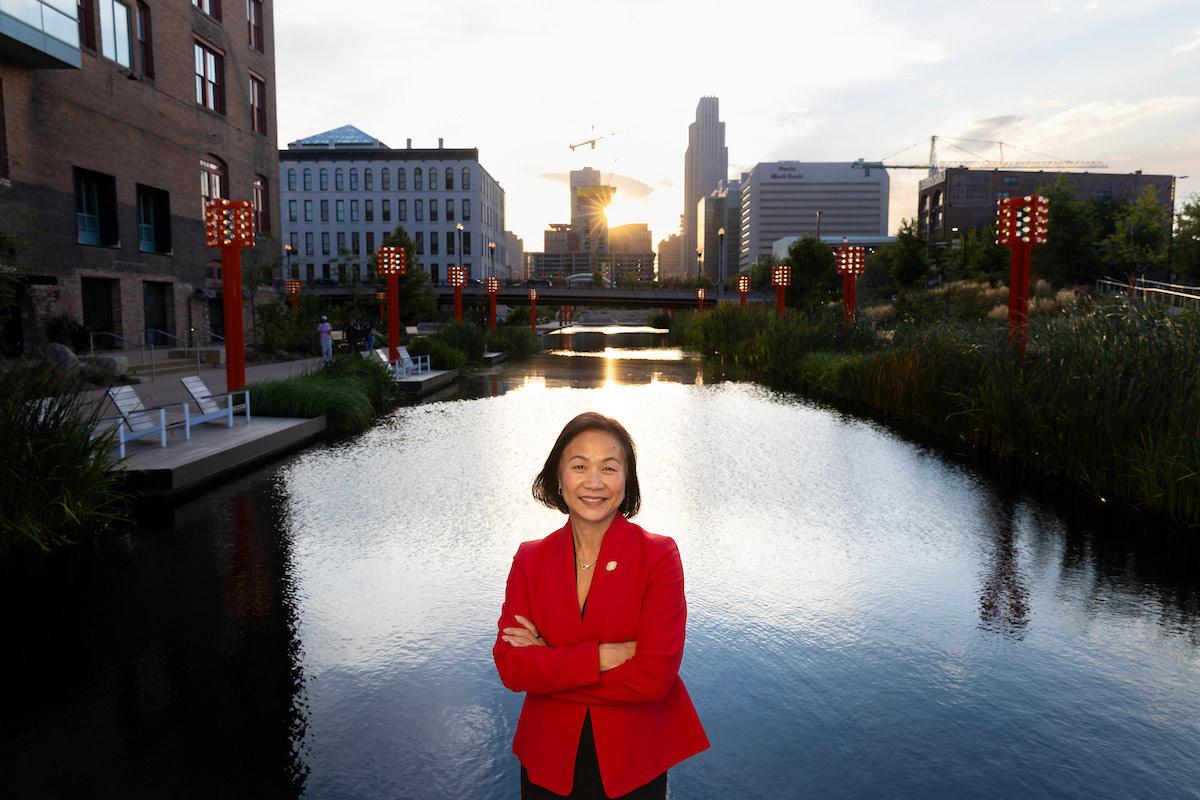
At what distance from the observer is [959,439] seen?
41.2 feet

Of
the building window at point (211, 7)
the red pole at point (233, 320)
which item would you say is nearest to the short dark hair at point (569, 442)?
the red pole at point (233, 320)

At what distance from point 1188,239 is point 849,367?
49.5 m

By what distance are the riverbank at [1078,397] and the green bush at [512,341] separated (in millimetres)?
19549

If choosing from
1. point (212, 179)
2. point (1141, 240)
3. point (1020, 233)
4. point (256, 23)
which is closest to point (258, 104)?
point (256, 23)

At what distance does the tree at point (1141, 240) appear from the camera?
204 ft

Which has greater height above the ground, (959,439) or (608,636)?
(608,636)

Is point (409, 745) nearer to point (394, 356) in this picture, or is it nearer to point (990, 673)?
point (990, 673)

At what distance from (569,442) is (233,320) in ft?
43.3

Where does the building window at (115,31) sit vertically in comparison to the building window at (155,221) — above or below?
above

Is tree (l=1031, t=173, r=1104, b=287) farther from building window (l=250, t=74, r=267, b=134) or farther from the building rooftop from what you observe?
the building rooftop

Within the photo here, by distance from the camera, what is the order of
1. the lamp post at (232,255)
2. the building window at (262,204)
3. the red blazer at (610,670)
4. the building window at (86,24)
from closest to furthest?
1. the red blazer at (610,670)
2. the lamp post at (232,255)
3. the building window at (86,24)
4. the building window at (262,204)

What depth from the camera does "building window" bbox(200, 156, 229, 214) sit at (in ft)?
96.0

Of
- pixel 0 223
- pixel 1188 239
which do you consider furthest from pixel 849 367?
pixel 1188 239

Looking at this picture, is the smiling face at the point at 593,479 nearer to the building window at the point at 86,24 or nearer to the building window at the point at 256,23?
the building window at the point at 86,24
